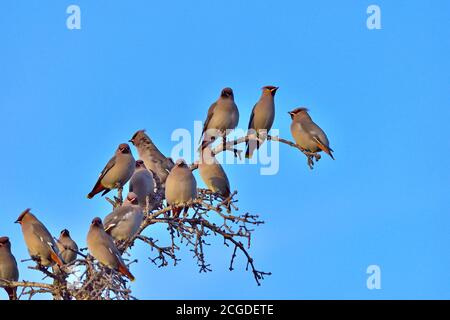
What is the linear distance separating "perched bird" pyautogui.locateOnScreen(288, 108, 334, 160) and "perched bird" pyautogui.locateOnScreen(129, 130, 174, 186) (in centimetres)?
147

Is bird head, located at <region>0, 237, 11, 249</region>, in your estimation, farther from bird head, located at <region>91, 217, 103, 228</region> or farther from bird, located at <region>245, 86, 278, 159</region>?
bird, located at <region>245, 86, 278, 159</region>

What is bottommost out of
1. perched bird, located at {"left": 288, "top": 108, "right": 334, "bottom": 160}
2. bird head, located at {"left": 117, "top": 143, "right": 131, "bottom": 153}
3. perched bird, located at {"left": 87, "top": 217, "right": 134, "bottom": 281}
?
perched bird, located at {"left": 87, "top": 217, "right": 134, "bottom": 281}

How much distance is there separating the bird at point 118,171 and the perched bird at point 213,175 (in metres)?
0.77

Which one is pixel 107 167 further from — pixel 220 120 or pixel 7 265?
pixel 7 265

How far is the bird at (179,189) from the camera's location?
414 inches

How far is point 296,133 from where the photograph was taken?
11984mm

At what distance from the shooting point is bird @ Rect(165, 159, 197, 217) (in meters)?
10.5

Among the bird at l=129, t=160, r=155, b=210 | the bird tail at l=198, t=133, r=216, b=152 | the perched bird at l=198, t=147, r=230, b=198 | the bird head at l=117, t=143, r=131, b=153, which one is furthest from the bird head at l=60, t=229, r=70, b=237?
the bird tail at l=198, t=133, r=216, b=152
